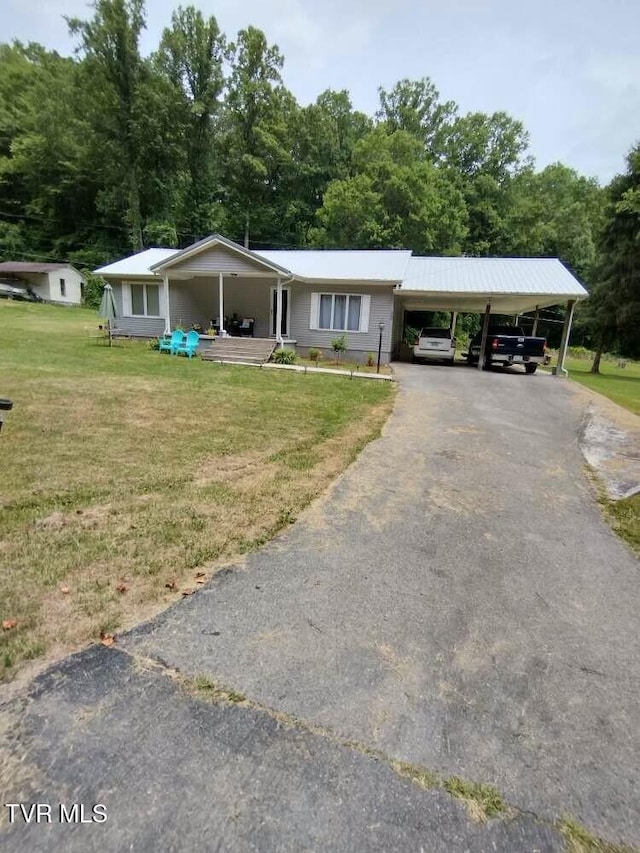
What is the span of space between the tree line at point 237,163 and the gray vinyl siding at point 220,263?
16.5 m

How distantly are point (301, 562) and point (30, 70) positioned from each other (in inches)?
2316

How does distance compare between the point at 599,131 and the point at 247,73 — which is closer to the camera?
the point at 247,73

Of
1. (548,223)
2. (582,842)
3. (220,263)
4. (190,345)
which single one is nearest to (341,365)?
(190,345)

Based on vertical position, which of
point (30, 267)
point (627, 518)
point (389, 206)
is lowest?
point (627, 518)

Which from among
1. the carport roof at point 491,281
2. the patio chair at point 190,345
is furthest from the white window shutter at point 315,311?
the patio chair at point 190,345

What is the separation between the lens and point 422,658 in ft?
7.68

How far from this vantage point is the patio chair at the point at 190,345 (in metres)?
15.1

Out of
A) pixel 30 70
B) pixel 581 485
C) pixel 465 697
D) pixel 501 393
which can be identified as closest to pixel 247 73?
pixel 30 70

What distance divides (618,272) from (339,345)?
56.6 feet

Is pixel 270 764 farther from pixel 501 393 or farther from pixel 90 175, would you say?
pixel 90 175

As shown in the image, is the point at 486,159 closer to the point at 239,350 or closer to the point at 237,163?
the point at 237,163

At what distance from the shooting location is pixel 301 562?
10.6 ft

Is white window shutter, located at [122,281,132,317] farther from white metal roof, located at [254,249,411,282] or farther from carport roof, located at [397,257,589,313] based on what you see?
carport roof, located at [397,257,589,313]

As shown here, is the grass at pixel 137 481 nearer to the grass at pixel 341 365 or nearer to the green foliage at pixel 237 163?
the grass at pixel 341 365
